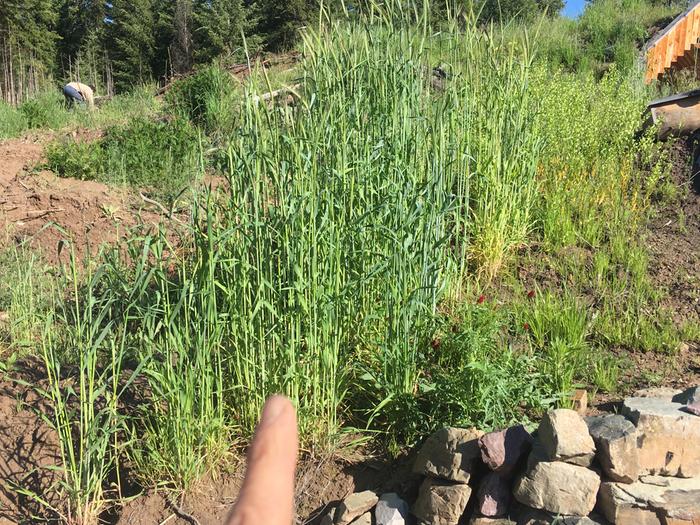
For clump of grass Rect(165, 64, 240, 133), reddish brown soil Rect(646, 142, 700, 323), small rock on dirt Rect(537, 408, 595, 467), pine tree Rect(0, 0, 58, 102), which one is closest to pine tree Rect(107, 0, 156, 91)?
pine tree Rect(0, 0, 58, 102)

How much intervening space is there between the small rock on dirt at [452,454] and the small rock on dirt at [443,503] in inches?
1.5

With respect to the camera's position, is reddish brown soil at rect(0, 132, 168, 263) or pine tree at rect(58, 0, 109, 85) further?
pine tree at rect(58, 0, 109, 85)

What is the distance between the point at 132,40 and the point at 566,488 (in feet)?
88.4

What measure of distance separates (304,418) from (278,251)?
79 cm

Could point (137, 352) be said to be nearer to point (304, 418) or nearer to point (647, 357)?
point (304, 418)

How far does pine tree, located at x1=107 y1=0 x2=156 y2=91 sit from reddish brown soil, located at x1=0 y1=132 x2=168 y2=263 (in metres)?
18.1

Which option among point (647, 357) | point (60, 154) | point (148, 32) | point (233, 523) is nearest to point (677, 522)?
point (647, 357)

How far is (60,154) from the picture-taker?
7926 mm

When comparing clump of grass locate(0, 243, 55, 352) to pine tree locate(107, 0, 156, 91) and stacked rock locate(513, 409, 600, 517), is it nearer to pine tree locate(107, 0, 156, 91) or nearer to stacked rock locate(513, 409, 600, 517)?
stacked rock locate(513, 409, 600, 517)

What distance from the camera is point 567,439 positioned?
2.63 meters

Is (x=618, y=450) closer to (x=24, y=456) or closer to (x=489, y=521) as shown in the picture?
(x=489, y=521)

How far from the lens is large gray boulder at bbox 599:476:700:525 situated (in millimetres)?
2582

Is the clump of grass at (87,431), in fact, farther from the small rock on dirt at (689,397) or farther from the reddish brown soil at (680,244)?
the reddish brown soil at (680,244)

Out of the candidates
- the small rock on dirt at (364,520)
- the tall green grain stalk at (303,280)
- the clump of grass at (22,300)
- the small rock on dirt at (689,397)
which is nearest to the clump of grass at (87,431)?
the tall green grain stalk at (303,280)
